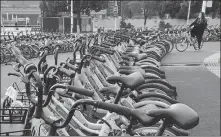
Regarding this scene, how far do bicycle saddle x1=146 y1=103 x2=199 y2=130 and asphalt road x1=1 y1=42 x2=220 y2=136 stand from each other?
9.41ft

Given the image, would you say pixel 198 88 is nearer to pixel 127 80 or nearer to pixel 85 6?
pixel 127 80

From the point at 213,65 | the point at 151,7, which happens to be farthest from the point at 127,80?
the point at 151,7

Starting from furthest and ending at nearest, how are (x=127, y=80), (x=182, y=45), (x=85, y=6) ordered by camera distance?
(x=85, y=6) < (x=182, y=45) < (x=127, y=80)

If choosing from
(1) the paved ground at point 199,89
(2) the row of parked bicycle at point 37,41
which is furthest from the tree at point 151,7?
(1) the paved ground at point 199,89

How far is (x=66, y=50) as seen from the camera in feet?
45.6

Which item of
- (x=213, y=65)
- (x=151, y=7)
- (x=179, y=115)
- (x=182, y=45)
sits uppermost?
(x=151, y=7)

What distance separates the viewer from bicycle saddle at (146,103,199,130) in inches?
69.5

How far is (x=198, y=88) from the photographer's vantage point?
7.16 m

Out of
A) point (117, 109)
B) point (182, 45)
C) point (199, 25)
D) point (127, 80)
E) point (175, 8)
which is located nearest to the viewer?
point (117, 109)

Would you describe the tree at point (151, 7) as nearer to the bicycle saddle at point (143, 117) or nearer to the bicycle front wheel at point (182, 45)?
the bicycle front wheel at point (182, 45)

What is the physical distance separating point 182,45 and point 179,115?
13358 mm

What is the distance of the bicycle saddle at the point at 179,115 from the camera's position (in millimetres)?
1765

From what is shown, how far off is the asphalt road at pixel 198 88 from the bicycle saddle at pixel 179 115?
2.87 m

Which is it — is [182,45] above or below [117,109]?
below
